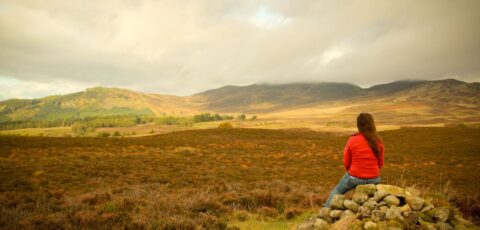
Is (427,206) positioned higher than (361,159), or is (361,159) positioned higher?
(361,159)

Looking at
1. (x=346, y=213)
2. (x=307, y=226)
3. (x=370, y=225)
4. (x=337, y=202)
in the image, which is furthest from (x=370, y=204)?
(x=307, y=226)

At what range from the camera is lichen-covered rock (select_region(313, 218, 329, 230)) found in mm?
5762

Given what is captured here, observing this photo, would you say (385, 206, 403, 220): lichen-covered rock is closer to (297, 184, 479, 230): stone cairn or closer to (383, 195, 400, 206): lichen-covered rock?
(297, 184, 479, 230): stone cairn

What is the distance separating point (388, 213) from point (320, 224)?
1467mm

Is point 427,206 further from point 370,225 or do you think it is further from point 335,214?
point 335,214

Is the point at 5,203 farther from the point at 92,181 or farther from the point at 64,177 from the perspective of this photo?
the point at 64,177

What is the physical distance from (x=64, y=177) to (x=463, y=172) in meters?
32.0

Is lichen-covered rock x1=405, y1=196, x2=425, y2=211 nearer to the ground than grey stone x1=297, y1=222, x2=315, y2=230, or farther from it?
farther from it

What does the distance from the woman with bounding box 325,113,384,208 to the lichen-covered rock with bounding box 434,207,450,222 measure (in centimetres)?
118

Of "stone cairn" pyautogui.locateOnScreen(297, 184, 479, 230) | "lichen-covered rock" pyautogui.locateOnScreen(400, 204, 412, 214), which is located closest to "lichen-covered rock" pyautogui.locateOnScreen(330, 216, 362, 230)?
"stone cairn" pyautogui.locateOnScreen(297, 184, 479, 230)

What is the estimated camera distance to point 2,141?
29.8 meters

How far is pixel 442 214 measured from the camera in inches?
200

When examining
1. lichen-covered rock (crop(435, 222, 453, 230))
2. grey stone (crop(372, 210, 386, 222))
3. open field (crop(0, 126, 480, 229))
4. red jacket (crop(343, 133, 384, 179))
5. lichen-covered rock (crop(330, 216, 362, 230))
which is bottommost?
open field (crop(0, 126, 480, 229))

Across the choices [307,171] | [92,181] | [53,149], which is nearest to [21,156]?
[53,149]
